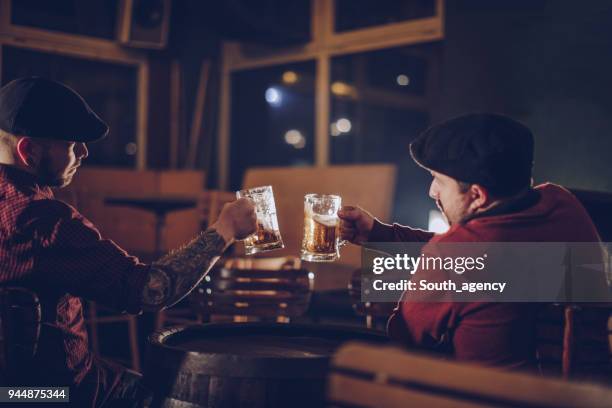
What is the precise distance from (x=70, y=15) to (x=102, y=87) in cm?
72

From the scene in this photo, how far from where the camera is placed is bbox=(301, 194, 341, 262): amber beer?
2.03 meters

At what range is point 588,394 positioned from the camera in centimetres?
75

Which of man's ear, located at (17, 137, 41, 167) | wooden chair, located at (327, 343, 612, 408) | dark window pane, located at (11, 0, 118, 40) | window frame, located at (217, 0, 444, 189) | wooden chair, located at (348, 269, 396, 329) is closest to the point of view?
wooden chair, located at (327, 343, 612, 408)

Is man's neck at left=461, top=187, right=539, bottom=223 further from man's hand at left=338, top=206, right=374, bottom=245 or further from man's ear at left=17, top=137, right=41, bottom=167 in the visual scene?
man's ear at left=17, top=137, right=41, bottom=167

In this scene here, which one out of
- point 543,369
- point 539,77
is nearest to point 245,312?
point 543,369

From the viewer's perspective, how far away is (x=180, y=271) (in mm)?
1748

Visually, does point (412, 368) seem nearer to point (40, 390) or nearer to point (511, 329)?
point (511, 329)

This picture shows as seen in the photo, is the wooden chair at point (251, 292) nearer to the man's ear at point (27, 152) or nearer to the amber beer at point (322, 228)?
the amber beer at point (322, 228)

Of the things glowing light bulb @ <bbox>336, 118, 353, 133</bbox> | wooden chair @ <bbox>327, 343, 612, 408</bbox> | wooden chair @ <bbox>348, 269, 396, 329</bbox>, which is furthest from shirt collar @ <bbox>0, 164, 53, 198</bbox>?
glowing light bulb @ <bbox>336, 118, 353, 133</bbox>

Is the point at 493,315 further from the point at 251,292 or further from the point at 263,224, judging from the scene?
the point at 251,292

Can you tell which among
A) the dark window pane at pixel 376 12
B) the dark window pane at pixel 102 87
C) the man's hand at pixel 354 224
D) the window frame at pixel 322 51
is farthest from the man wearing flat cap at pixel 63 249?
the dark window pane at pixel 102 87

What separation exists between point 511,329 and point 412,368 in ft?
2.28

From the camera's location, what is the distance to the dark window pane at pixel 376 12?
220 inches

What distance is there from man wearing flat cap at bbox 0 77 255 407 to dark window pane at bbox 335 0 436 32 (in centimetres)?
417
